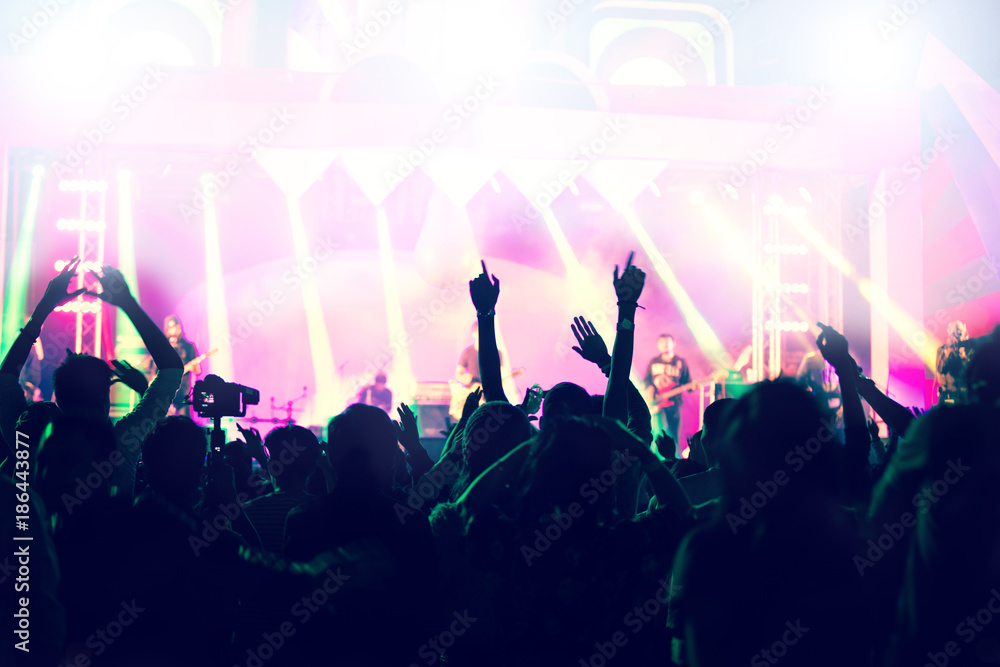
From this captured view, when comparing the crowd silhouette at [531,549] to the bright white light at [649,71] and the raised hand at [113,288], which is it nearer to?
the raised hand at [113,288]

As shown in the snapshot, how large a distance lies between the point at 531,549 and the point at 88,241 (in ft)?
28.6

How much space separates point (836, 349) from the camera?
2.04 meters

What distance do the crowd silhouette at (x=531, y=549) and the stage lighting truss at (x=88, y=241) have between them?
288 inches

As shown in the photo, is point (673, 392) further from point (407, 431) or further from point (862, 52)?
point (407, 431)

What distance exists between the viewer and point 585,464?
5.11ft

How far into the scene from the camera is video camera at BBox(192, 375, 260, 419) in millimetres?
2953

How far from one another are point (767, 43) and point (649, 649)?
940cm

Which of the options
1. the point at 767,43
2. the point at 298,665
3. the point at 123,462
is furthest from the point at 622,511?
the point at 767,43

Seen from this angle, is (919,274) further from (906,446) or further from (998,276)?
(906,446)

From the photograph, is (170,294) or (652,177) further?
(170,294)

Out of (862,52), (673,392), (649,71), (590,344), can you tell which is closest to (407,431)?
(590,344)

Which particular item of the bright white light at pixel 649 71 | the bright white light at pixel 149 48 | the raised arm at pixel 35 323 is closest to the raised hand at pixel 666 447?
the raised arm at pixel 35 323

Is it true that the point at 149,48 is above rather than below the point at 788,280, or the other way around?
above

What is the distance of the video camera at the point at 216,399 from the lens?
116 inches
